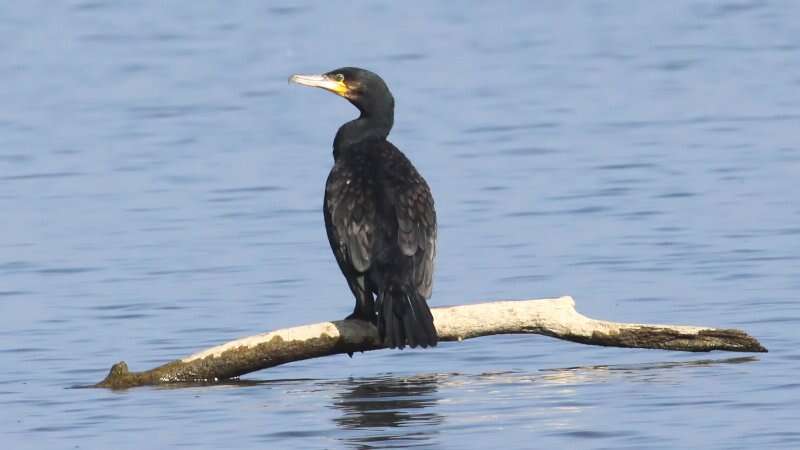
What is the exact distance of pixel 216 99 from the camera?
21.6 meters

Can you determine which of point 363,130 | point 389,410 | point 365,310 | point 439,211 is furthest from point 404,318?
point 439,211

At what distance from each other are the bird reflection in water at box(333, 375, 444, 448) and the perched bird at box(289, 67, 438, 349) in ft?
1.00

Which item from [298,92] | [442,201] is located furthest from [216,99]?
[442,201]

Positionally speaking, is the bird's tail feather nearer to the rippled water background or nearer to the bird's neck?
the rippled water background

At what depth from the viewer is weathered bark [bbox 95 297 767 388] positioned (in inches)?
347

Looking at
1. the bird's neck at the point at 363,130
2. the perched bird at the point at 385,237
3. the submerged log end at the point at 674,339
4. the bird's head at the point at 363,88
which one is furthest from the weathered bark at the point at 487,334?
the bird's head at the point at 363,88

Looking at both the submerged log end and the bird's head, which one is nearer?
the submerged log end

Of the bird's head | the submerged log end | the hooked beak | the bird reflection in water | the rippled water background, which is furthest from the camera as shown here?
the hooked beak

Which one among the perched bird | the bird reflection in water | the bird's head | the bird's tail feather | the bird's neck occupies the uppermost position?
the bird's head

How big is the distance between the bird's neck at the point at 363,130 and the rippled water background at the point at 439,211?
1.07m

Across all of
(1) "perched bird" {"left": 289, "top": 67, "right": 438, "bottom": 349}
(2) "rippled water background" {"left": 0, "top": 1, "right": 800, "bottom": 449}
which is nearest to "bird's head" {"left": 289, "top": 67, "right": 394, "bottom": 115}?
(1) "perched bird" {"left": 289, "top": 67, "right": 438, "bottom": 349}

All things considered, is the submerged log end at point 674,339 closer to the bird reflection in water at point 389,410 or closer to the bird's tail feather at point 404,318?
the bird's tail feather at point 404,318

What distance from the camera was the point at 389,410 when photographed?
9.18 metres

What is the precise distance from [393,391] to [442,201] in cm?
538
